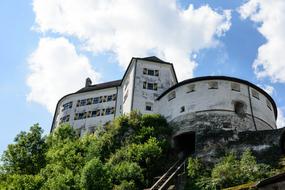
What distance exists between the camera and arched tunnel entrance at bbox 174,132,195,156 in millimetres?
34553

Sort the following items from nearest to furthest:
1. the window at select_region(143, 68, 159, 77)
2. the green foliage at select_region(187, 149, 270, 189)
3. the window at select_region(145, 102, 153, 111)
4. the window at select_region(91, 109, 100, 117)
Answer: the green foliage at select_region(187, 149, 270, 189), the window at select_region(145, 102, 153, 111), the window at select_region(143, 68, 159, 77), the window at select_region(91, 109, 100, 117)

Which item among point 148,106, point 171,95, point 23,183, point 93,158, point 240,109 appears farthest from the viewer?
point 148,106

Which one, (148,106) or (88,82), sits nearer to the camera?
(148,106)

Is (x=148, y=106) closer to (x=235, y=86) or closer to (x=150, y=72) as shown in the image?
(x=150, y=72)

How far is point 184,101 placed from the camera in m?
36.2

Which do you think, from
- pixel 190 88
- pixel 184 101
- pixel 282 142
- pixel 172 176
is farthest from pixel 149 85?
pixel 282 142

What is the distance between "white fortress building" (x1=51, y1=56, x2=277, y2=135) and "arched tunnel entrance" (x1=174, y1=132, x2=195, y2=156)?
2.02 feet

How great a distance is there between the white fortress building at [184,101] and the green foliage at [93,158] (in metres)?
2.76

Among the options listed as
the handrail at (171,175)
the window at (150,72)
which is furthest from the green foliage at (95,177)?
the window at (150,72)

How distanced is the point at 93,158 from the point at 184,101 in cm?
1101

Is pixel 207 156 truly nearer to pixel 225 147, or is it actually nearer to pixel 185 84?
pixel 225 147

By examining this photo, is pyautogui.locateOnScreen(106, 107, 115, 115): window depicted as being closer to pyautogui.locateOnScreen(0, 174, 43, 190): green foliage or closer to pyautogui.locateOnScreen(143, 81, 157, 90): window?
pyautogui.locateOnScreen(143, 81, 157, 90): window

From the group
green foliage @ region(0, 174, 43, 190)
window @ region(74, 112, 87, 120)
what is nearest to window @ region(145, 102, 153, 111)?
window @ region(74, 112, 87, 120)

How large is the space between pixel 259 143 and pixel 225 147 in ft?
8.34
